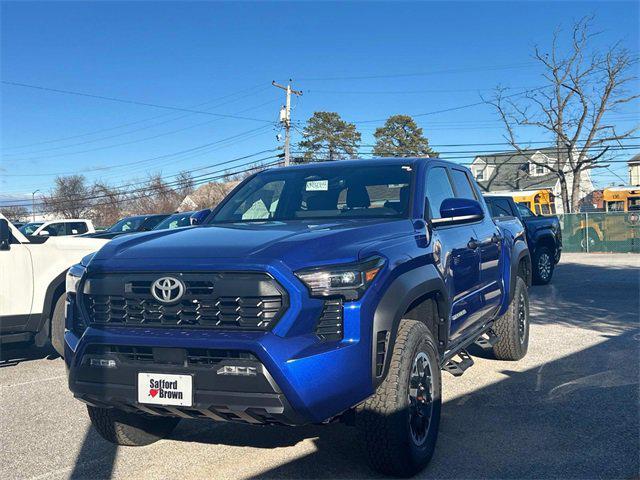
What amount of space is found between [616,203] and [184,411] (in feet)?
98.3

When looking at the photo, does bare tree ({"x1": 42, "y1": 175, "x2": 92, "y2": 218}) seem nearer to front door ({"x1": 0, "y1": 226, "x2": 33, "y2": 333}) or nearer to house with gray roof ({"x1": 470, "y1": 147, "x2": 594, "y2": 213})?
house with gray roof ({"x1": 470, "y1": 147, "x2": 594, "y2": 213})

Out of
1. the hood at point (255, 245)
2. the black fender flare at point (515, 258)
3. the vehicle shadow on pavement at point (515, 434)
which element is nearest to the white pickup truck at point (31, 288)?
the vehicle shadow on pavement at point (515, 434)

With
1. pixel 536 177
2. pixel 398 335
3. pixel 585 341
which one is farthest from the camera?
pixel 536 177

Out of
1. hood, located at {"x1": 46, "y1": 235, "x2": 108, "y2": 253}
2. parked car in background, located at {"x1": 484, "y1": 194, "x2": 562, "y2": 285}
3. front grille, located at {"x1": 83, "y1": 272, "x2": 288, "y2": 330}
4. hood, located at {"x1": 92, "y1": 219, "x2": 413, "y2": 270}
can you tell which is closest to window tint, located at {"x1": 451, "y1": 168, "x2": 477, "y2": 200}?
hood, located at {"x1": 92, "y1": 219, "x2": 413, "y2": 270}

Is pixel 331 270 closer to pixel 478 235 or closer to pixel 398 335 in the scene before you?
pixel 398 335

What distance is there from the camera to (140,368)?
3.21 m

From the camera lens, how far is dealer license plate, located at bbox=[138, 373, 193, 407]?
3.12 meters

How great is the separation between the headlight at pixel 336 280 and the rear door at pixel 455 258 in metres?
1.05

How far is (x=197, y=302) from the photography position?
10.5 ft

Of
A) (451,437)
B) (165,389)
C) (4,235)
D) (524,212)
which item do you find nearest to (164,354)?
(165,389)

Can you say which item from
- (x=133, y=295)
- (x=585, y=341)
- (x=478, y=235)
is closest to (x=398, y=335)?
(x=133, y=295)

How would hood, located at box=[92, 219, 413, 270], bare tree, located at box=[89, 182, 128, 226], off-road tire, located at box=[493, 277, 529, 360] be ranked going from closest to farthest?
1. hood, located at box=[92, 219, 413, 270]
2. off-road tire, located at box=[493, 277, 529, 360]
3. bare tree, located at box=[89, 182, 128, 226]

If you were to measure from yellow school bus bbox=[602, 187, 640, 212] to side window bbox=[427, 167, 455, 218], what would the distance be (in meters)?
26.9

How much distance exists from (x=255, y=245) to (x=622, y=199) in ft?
96.5
